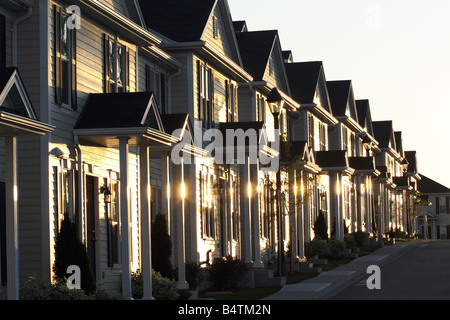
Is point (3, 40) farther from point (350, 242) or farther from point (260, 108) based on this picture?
point (350, 242)

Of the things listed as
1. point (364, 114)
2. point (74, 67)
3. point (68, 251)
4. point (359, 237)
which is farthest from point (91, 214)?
point (364, 114)

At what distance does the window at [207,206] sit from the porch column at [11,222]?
14.6m

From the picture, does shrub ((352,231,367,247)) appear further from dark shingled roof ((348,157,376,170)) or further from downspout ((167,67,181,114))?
downspout ((167,67,181,114))

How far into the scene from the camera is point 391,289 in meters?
25.3

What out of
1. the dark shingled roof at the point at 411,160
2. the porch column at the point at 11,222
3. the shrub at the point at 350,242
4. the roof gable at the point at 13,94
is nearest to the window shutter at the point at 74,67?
the roof gable at the point at 13,94

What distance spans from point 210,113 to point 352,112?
31.3 m

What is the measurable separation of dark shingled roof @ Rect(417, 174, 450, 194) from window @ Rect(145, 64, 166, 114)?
100 m

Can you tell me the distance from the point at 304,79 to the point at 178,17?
20105mm

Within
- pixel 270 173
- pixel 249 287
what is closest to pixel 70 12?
pixel 249 287

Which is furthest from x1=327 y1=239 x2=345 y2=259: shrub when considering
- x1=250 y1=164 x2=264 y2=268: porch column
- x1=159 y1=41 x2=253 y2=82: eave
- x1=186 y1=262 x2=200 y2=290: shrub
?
x1=186 y1=262 x2=200 y2=290: shrub

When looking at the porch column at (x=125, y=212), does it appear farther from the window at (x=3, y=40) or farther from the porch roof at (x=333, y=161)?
the porch roof at (x=333, y=161)

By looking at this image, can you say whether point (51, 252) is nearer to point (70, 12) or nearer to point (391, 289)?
point (70, 12)

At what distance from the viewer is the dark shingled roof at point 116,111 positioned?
20.1m

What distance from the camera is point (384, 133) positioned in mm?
80000
